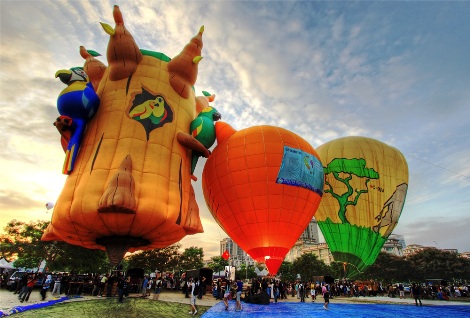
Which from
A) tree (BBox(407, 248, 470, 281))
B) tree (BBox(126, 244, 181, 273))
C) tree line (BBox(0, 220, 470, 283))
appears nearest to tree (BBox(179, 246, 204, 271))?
tree line (BBox(0, 220, 470, 283))

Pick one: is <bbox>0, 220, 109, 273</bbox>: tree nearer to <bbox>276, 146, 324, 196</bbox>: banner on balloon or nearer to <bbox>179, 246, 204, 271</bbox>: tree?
<bbox>276, 146, 324, 196</bbox>: banner on balloon

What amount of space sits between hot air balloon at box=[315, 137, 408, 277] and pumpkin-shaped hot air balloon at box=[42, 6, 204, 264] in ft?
44.3

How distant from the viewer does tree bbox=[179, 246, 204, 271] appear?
45119mm

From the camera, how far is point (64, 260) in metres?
24.2

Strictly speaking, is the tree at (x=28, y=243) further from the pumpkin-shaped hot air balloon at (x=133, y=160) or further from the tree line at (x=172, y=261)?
the pumpkin-shaped hot air balloon at (x=133, y=160)

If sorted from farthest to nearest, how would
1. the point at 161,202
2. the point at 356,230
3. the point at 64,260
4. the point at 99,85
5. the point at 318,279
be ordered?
the point at 318,279
the point at 64,260
the point at 356,230
the point at 99,85
the point at 161,202

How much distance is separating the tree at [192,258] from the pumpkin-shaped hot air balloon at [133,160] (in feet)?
113

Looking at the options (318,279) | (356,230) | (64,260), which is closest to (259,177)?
(356,230)

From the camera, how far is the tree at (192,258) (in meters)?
45.1

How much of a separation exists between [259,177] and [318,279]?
3022 cm

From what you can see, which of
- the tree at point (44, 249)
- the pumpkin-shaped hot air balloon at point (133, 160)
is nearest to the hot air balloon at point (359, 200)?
the pumpkin-shaped hot air balloon at point (133, 160)

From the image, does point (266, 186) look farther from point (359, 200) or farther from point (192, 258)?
point (192, 258)

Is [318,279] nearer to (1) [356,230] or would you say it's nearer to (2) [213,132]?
(1) [356,230]

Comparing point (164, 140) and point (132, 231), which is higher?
point (164, 140)
